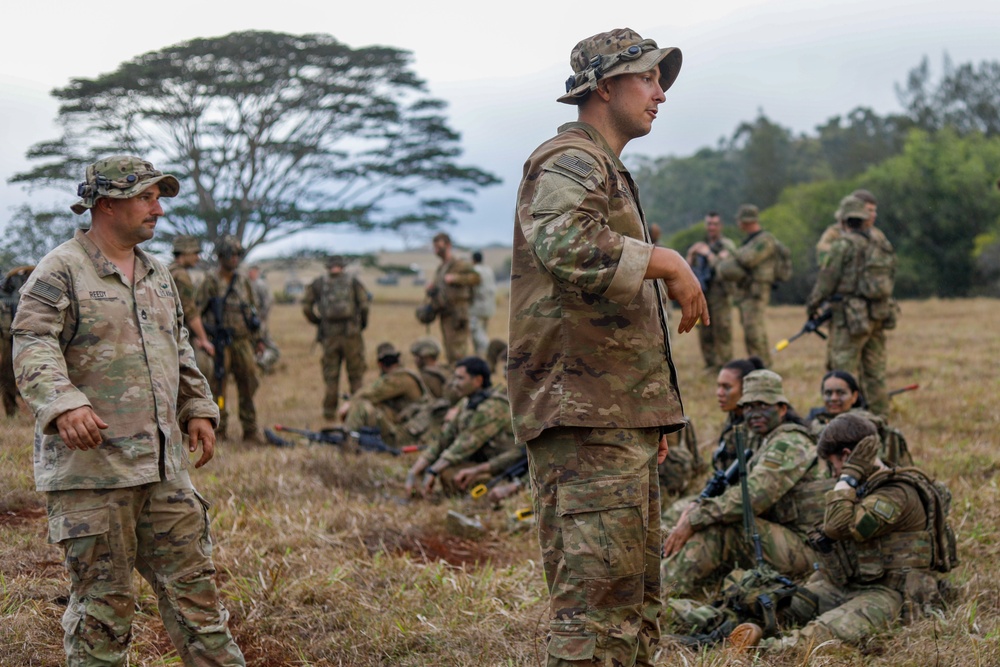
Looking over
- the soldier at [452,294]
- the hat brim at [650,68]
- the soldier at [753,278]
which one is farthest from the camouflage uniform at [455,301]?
the hat brim at [650,68]

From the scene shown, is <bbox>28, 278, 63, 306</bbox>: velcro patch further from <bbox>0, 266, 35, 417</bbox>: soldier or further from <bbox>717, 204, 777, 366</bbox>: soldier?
<bbox>717, 204, 777, 366</bbox>: soldier

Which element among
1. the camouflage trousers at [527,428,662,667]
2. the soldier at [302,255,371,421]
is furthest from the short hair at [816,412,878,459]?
the soldier at [302,255,371,421]

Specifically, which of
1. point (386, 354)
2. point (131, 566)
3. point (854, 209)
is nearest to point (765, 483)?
point (131, 566)

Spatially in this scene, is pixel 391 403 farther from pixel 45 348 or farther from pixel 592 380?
pixel 592 380

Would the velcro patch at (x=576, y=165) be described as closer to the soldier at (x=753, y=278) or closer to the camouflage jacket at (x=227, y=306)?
the camouflage jacket at (x=227, y=306)

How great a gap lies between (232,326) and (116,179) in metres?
6.25

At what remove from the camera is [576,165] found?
2.94m

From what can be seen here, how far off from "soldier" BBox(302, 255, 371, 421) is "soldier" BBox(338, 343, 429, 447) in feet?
4.41

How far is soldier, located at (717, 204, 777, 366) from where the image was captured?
11.5 meters

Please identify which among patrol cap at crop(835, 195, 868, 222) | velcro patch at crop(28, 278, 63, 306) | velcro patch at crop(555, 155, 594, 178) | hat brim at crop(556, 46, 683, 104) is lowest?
velcro patch at crop(28, 278, 63, 306)

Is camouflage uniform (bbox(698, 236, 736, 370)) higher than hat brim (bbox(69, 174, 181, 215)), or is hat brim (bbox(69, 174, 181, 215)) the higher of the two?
hat brim (bbox(69, 174, 181, 215))

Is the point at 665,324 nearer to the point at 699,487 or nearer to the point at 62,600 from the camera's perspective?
the point at 62,600

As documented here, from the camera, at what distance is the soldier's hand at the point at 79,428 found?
3.18 m

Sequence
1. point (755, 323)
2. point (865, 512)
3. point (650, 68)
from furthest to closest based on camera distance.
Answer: point (755, 323)
point (865, 512)
point (650, 68)
